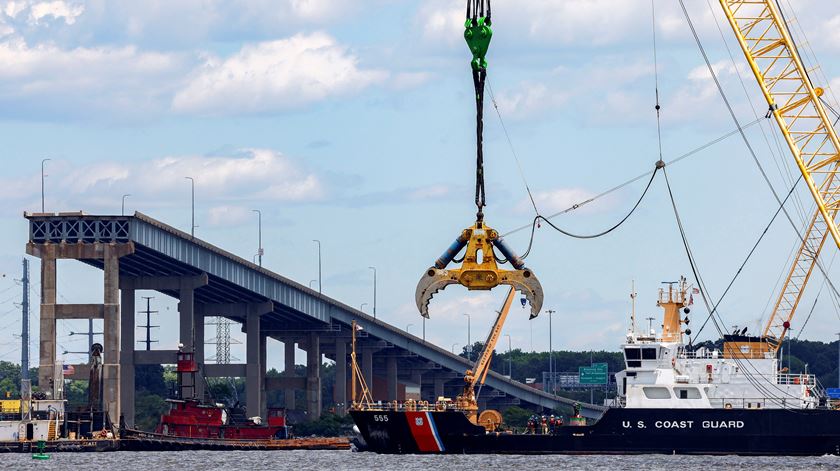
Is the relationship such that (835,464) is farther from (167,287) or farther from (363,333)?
(363,333)

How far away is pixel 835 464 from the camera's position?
102m

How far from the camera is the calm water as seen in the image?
100938 millimetres

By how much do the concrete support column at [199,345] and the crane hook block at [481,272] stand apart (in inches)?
4150

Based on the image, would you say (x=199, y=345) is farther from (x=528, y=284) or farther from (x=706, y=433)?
(x=528, y=284)

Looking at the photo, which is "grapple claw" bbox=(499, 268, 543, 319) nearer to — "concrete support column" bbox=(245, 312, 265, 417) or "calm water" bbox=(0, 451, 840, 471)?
"calm water" bbox=(0, 451, 840, 471)

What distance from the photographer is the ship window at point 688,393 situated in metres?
109

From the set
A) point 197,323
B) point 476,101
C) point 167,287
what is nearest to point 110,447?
point 167,287

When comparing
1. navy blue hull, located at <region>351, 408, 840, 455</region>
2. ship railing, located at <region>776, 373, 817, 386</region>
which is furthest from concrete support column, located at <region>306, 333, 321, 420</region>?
ship railing, located at <region>776, 373, 817, 386</region>

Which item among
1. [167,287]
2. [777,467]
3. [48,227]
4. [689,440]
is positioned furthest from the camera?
[167,287]

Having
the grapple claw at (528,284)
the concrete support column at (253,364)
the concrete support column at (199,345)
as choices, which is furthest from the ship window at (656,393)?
the concrete support column at (253,364)

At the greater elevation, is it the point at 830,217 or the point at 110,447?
the point at 830,217

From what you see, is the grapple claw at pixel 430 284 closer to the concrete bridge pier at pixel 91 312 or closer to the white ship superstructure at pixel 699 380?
the white ship superstructure at pixel 699 380

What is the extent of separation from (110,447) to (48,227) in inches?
876

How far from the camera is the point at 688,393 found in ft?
359
